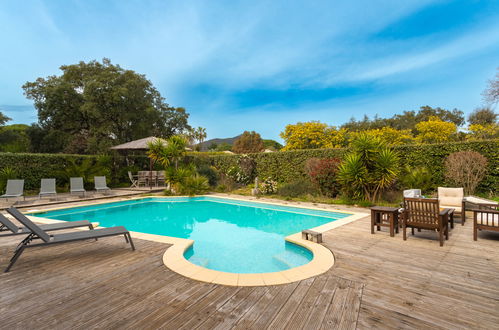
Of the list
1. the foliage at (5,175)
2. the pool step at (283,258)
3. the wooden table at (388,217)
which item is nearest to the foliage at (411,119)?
the wooden table at (388,217)

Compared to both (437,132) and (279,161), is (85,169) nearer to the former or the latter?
(279,161)

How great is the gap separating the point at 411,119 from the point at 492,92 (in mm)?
27481

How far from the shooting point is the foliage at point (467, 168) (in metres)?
8.54

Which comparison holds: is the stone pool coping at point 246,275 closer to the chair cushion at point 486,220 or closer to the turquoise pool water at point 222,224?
the turquoise pool water at point 222,224

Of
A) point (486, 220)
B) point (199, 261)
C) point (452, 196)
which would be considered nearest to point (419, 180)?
point (452, 196)

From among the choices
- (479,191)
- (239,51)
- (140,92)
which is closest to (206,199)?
(239,51)

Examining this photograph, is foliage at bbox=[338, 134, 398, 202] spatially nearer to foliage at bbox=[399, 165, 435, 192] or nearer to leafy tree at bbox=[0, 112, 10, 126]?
foliage at bbox=[399, 165, 435, 192]

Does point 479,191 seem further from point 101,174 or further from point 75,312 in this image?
point 101,174

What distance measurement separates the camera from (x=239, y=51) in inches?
575

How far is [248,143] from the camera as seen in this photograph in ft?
187

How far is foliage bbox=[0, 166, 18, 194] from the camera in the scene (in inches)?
429

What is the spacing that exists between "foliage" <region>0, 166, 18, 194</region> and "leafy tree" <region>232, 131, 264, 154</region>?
45.2m

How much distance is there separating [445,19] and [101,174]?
19.4 metres

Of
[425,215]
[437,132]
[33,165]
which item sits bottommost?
[425,215]
